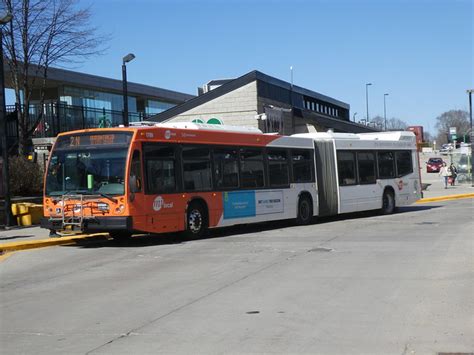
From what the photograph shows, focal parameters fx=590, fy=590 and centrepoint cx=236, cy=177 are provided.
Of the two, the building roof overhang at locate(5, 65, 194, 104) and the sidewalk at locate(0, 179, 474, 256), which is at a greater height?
the building roof overhang at locate(5, 65, 194, 104)

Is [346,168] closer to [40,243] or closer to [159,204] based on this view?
[159,204]

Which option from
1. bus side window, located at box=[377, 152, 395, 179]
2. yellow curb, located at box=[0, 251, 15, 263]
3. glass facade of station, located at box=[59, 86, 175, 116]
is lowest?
yellow curb, located at box=[0, 251, 15, 263]

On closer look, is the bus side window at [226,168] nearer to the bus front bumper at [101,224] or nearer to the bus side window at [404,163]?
the bus front bumper at [101,224]

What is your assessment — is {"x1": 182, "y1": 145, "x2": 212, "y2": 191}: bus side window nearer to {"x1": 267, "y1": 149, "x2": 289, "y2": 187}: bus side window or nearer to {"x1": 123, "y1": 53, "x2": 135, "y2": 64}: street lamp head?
{"x1": 267, "y1": 149, "x2": 289, "y2": 187}: bus side window

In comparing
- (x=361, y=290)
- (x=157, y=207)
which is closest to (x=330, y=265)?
(x=361, y=290)

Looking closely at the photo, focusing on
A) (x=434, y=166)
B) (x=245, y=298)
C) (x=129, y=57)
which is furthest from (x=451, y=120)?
(x=245, y=298)

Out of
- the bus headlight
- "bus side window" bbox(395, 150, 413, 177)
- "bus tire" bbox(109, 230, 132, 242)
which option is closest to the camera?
the bus headlight

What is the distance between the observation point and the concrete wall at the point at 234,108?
31.3 metres

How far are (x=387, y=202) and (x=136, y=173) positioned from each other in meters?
13.2

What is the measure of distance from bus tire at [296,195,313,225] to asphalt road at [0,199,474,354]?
16.6 feet

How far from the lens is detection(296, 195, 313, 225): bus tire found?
20.2 metres

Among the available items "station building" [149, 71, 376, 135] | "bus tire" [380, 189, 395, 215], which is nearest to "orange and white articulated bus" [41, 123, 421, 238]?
"bus tire" [380, 189, 395, 215]

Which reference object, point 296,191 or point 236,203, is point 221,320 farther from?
point 296,191

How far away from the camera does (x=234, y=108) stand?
1246 inches
